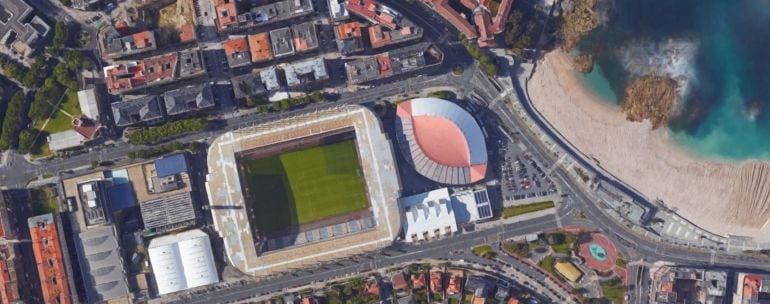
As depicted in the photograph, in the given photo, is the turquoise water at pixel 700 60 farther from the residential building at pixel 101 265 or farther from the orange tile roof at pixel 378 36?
the residential building at pixel 101 265

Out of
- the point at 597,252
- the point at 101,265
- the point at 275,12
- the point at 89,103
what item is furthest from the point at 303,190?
the point at 597,252

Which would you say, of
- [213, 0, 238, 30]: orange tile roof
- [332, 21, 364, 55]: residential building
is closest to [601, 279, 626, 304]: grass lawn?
[332, 21, 364, 55]: residential building

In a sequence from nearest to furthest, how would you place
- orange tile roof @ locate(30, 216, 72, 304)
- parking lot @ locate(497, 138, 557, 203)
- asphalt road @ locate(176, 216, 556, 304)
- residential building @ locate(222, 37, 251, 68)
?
orange tile roof @ locate(30, 216, 72, 304), residential building @ locate(222, 37, 251, 68), asphalt road @ locate(176, 216, 556, 304), parking lot @ locate(497, 138, 557, 203)

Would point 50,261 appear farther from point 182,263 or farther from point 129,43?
point 129,43

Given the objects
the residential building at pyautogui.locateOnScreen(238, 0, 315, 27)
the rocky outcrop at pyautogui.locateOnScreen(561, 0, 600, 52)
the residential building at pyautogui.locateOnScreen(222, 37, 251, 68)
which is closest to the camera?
the residential building at pyautogui.locateOnScreen(238, 0, 315, 27)

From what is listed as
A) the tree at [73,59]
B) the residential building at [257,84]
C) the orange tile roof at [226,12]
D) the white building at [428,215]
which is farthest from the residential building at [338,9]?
the tree at [73,59]

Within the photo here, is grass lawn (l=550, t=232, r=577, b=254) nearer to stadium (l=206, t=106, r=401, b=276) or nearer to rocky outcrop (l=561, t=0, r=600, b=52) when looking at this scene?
stadium (l=206, t=106, r=401, b=276)

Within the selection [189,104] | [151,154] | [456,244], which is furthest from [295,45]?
[456,244]
